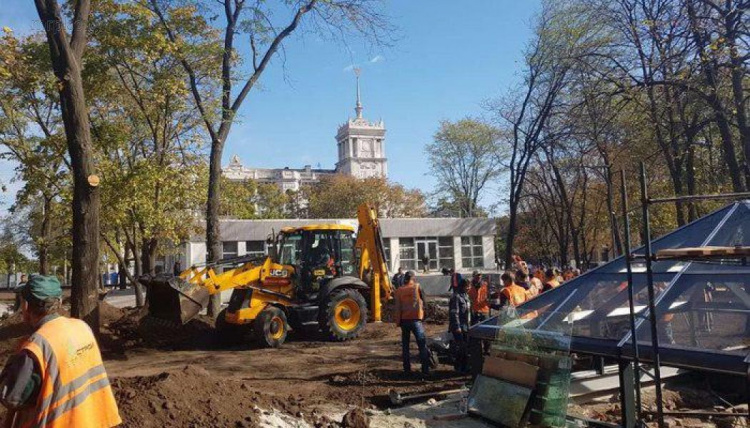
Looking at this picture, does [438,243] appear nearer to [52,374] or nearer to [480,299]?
[480,299]

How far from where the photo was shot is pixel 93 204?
29.6ft

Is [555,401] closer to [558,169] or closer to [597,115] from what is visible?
[597,115]

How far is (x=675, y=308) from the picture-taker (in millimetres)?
5914

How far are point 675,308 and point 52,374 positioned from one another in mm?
5492

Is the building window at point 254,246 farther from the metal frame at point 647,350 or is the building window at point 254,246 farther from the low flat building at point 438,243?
the metal frame at point 647,350

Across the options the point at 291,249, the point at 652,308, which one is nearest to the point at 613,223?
the point at 652,308

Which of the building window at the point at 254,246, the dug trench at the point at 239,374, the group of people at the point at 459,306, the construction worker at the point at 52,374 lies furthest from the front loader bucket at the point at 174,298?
the building window at the point at 254,246

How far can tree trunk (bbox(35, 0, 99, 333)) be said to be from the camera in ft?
29.1

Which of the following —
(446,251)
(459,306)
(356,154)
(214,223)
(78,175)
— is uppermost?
(356,154)

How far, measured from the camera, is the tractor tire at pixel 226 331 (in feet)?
44.8

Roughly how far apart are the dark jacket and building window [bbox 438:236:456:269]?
79.9 ft

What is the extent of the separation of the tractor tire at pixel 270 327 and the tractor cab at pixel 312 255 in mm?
974

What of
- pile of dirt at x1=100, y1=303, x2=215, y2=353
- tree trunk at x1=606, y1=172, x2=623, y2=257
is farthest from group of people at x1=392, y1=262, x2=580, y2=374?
pile of dirt at x1=100, y1=303, x2=215, y2=353

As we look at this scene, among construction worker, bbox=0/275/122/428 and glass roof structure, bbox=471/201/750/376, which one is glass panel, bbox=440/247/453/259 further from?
construction worker, bbox=0/275/122/428
